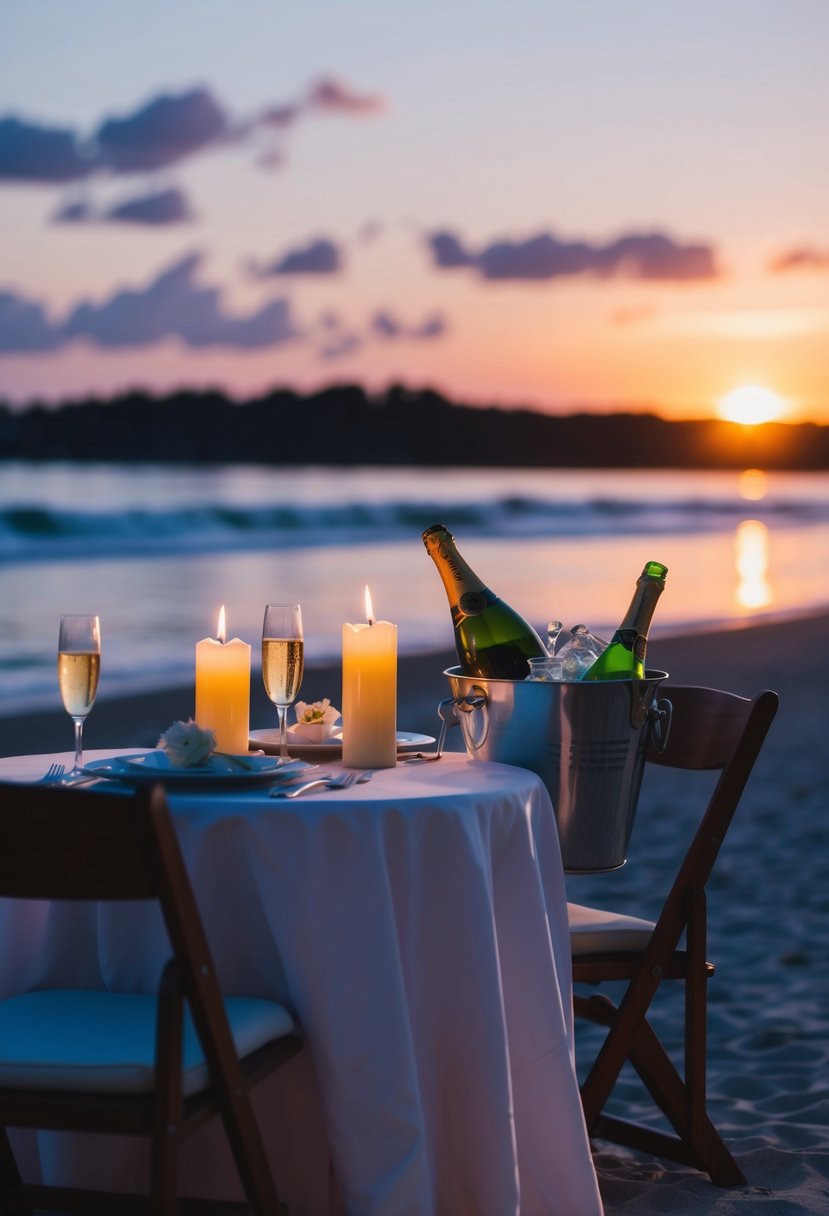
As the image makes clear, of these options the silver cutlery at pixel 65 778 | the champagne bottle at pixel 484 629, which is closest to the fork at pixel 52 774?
the silver cutlery at pixel 65 778

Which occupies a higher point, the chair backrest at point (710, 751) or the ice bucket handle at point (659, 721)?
the ice bucket handle at point (659, 721)

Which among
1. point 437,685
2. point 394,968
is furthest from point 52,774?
point 437,685

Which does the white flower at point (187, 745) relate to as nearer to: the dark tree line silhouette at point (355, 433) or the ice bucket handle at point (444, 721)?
the ice bucket handle at point (444, 721)

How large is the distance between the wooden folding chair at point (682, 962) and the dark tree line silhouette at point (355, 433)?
38.1m

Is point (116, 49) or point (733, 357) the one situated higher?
point (116, 49)

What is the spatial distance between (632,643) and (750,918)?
2.62 meters

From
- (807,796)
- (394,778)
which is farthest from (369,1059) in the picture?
(807,796)

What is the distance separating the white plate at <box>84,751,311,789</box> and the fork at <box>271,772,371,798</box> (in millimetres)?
66

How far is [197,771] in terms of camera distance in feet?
8.06

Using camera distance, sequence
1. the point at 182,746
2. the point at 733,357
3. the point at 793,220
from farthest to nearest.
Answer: the point at 733,357, the point at 793,220, the point at 182,746

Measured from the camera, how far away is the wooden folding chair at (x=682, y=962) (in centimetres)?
293

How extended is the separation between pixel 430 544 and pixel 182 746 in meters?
0.83

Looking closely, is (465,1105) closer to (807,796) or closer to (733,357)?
(807,796)

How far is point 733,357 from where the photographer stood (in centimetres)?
3419
